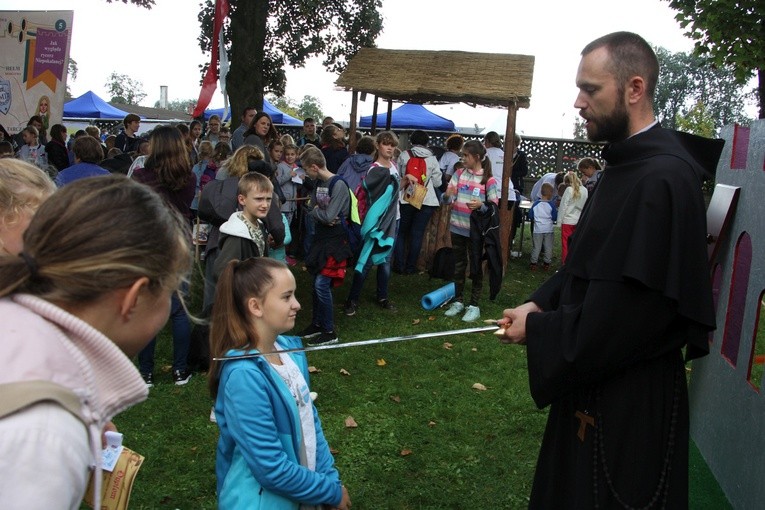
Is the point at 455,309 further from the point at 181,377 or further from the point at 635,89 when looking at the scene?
the point at 635,89

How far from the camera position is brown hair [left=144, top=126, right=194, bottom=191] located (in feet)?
18.6

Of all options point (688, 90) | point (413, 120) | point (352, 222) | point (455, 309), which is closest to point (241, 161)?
point (352, 222)

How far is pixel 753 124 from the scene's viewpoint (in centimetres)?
421

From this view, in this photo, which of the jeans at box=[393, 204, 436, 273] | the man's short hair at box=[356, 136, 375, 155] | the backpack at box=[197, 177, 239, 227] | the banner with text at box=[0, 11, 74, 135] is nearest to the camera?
the backpack at box=[197, 177, 239, 227]

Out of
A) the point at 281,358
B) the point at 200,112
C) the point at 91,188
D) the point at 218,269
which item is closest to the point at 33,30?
the point at 200,112

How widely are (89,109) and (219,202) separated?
20852mm

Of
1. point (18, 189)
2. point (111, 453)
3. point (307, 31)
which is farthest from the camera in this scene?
point (307, 31)

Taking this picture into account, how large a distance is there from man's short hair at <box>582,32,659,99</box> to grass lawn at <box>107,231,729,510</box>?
2.69m

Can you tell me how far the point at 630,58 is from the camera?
2.67m

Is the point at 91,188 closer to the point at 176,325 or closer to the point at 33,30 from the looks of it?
the point at 176,325

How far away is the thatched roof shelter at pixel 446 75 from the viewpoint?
10094mm

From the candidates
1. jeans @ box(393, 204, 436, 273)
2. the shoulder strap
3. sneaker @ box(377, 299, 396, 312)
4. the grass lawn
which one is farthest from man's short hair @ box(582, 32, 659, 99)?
jeans @ box(393, 204, 436, 273)

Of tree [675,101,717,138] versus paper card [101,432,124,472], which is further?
tree [675,101,717,138]

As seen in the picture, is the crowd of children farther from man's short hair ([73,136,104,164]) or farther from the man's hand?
the man's hand
